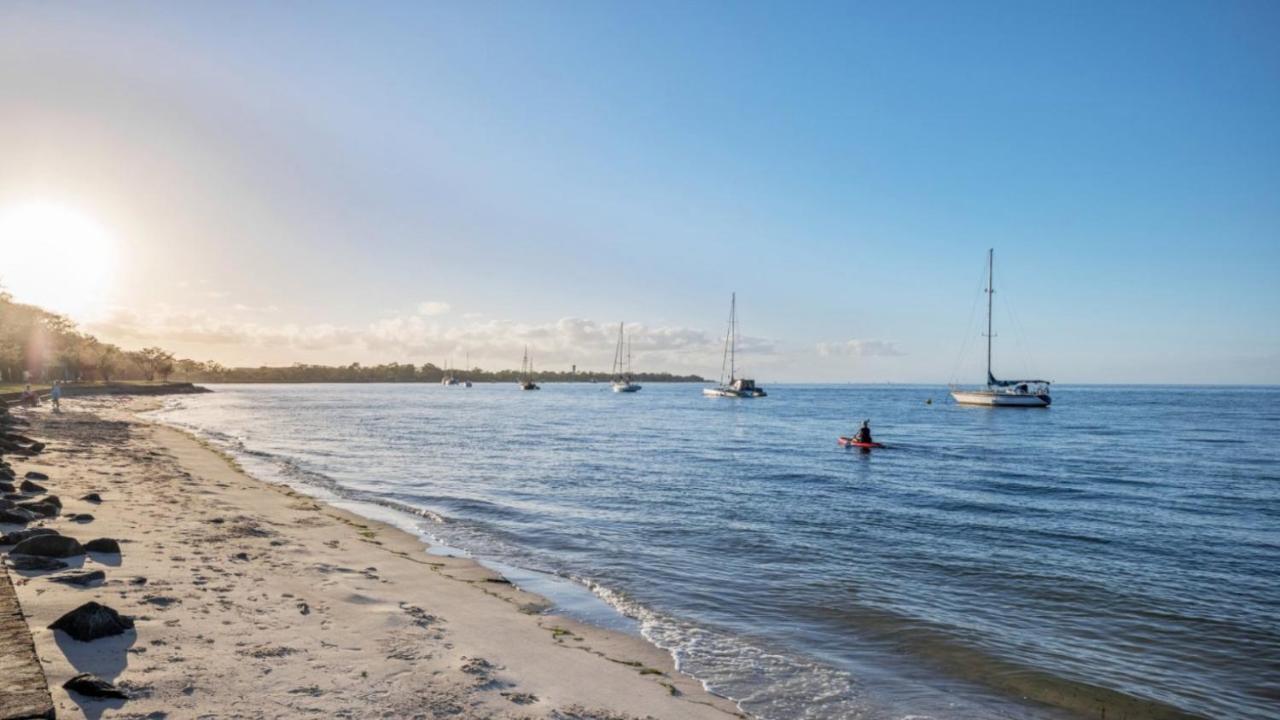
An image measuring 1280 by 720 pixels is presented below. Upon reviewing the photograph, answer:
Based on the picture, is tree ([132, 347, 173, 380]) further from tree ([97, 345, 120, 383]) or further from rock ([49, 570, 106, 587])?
rock ([49, 570, 106, 587])

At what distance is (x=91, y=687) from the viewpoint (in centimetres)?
677

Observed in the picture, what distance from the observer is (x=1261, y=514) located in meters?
24.9

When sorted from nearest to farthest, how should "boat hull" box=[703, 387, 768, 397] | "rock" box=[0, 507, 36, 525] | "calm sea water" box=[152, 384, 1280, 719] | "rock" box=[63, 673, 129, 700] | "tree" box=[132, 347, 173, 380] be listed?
"rock" box=[63, 673, 129, 700] < "calm sea water" box=[152, 384, 1280, 719] < "rock" box=[0, 507, 36, 525] < "boat hull" box=[703, 387, 768, 397] < "tree" box=[132, 347, 173, 380]

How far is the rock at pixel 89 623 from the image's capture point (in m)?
8.14

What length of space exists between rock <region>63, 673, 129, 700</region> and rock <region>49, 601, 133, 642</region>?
60.2 inches

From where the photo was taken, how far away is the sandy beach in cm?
754

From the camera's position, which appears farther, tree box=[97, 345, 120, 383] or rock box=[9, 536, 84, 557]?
tree box=[97, 345, 120, 383]

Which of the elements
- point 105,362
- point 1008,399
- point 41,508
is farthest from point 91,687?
point 105,362

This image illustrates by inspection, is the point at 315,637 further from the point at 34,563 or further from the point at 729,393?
the point at 729,393

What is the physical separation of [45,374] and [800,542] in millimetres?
144397

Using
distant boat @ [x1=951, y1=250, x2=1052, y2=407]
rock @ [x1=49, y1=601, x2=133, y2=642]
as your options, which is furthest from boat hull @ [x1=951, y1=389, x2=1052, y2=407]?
rock @ [x1=49, y1=601, x2=133, y2=642]

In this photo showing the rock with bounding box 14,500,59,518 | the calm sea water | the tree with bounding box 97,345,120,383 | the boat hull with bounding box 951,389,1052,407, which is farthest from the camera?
the tree with bounding box 97,345,120,383

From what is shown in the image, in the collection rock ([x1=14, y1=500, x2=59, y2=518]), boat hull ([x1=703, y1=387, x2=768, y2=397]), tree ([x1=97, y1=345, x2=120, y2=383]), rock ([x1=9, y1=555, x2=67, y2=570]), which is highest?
tree ([x1=97, y1=345, x2=120, y2=383])

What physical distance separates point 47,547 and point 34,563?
47cm
